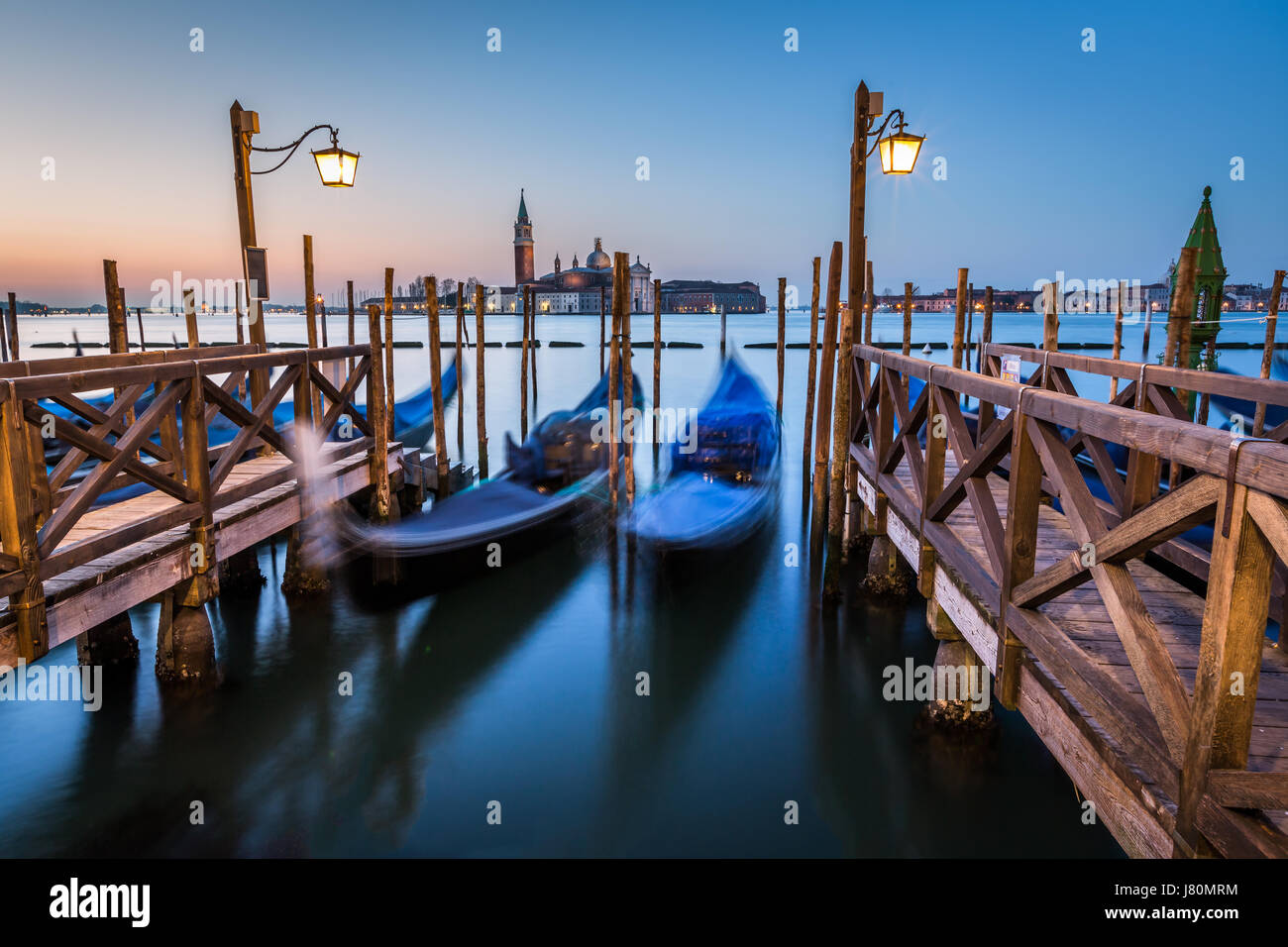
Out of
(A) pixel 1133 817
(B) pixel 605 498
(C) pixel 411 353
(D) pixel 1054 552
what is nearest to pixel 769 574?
(B) pixel 605 498

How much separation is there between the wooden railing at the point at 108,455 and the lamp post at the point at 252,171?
38cm

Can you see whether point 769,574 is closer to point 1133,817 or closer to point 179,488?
point 179,488

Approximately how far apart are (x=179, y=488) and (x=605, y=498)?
4.78 meters

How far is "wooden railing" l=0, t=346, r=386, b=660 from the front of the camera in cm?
279

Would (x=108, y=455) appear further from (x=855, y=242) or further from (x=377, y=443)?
(x=855, y=242)

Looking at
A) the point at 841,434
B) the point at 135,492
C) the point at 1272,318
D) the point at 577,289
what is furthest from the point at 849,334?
the point at 577,289

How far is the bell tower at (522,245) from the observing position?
85.2 meters

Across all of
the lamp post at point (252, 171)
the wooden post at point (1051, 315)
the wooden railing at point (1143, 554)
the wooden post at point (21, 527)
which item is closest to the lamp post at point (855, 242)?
the wooden post at point (1051, 315)

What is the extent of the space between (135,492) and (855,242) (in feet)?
16.5

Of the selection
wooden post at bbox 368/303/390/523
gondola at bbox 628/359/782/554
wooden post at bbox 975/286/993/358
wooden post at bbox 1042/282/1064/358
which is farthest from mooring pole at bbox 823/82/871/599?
wooden post at bbox 368/303/390/523

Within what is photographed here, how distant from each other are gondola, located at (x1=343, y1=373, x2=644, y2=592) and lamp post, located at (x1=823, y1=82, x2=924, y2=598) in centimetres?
277

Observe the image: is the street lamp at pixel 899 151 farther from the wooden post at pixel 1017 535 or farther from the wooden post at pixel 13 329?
the wooden post at pixel 13 329
